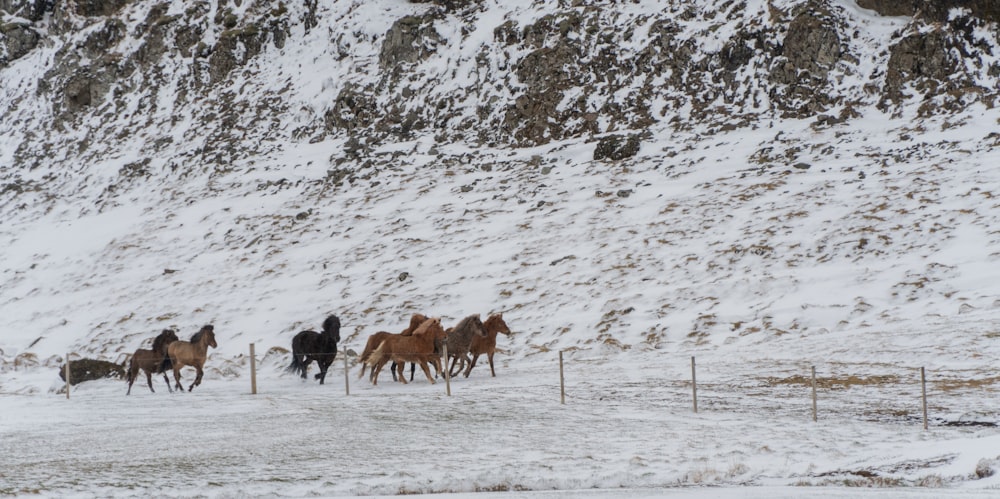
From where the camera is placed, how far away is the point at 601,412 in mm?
13578

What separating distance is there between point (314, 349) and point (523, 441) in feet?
28.9

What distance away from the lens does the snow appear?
1019 cm

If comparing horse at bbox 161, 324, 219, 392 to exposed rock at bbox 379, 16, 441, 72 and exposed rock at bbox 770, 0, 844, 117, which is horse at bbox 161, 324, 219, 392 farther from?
exposed rock at bbox 379, 16, 441, 72

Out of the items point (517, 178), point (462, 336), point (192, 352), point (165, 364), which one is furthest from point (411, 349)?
point (517, 178)

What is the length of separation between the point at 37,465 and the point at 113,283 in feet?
72.5

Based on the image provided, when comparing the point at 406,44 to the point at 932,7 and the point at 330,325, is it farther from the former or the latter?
the point at 330,325

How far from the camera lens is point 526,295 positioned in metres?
23.9

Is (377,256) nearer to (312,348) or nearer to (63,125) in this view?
(312,348)

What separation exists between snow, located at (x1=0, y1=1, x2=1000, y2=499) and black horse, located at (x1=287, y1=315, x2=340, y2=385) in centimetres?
58

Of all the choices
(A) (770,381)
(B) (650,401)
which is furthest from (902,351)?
(B) (650,401)

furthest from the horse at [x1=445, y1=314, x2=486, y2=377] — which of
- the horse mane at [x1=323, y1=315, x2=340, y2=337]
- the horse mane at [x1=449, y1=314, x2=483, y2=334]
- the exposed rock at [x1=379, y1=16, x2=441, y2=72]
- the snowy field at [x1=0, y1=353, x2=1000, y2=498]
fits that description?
the exposed rock at [x1=379, y1=16, x2=441, y2=72]

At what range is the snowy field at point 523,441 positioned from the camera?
29.6ft

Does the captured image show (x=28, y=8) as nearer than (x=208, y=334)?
No

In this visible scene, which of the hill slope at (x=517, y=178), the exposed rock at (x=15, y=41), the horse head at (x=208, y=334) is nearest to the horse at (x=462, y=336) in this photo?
the hill slope at (x=517, y=178)
